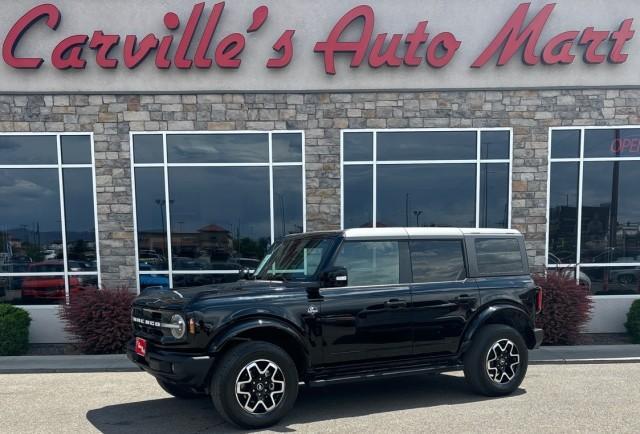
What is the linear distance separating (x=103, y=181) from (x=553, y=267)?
8977mm

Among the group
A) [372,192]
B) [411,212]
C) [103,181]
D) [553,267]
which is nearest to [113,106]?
[103,181]

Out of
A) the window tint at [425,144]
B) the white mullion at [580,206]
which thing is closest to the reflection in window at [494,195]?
the window tint at [425,144]

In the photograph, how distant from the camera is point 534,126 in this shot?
880 cm

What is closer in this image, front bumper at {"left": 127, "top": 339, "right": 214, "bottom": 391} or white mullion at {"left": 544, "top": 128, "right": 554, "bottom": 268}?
front bumper at {"left": 127, "top": 339, "right": 214, "bottom": 391}

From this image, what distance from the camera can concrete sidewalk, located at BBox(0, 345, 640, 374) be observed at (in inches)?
261

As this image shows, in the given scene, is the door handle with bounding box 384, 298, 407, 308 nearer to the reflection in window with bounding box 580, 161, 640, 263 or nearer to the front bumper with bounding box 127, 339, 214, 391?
the front bumper with bounding box 127, 339, 214, 391

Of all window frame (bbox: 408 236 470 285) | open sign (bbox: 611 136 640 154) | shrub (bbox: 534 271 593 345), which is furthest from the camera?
open sign (bbox: 611 136 640 154)

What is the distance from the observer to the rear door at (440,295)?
488 cm

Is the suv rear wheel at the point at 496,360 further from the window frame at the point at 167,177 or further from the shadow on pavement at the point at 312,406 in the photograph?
the window frame at the point at 167,177

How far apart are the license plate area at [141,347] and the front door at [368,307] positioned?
5.77 ft

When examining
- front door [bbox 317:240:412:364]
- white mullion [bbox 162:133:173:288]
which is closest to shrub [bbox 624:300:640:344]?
front door [bbox 317:240:412:364]

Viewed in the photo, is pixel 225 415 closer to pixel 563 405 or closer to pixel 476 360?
pixel 476 360

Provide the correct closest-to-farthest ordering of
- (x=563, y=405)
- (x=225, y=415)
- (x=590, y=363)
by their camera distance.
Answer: (x=225, y=415)
(x=563, y=405)
(x=590, y=363)

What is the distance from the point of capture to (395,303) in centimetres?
477
